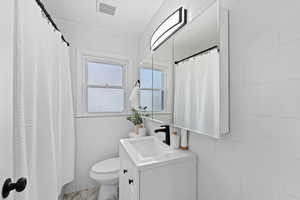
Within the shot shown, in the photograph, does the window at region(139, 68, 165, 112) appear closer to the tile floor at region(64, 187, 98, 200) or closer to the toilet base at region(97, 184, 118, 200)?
the toilet base at region(97, 184, 118, 200)

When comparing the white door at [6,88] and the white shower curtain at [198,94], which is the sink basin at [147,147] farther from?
the white door at [6,88]

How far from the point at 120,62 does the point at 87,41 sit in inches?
20.8

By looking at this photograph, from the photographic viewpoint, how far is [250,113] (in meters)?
0.63

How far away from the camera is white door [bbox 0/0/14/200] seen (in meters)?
0.55

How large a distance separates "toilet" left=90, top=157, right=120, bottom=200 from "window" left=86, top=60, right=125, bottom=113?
0.81 m

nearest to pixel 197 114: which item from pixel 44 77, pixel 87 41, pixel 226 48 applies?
pixel 226 48

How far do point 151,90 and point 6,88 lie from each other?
1201mm

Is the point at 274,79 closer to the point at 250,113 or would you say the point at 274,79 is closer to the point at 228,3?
the point at 250,113

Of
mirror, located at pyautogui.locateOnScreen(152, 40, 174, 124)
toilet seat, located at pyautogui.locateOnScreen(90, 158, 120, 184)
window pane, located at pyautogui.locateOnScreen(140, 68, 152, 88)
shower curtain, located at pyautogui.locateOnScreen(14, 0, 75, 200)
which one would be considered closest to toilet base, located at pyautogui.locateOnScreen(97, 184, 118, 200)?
toilet seat, located at pyautogui.locateOnScreen(90, 158, 120, 184)

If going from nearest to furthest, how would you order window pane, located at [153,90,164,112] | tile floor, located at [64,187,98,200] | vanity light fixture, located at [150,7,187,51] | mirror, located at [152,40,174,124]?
vanity light fixture, located at [150,7,187,51], mirror, located at [152,40,174,124], window pane, located at [153,90,164,112], tile floor, located at [64,187,98,200]

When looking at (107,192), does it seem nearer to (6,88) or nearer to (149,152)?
(149,152)

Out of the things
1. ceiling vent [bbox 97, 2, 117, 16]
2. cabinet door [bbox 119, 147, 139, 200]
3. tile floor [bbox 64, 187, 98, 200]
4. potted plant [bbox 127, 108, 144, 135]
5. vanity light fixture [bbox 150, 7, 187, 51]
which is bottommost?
tile floor [bbox 64, 187, 98, 200]

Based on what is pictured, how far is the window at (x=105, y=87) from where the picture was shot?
2.00m

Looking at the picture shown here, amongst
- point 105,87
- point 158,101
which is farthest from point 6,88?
point 105,87
